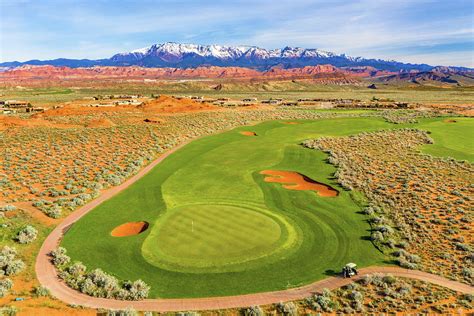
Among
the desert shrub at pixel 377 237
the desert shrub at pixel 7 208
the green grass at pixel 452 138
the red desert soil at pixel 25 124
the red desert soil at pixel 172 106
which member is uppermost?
the red desert soil at pixel 172 106

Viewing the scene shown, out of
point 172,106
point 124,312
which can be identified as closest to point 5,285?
point 124,312

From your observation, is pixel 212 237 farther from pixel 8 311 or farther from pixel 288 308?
pixel 8 311

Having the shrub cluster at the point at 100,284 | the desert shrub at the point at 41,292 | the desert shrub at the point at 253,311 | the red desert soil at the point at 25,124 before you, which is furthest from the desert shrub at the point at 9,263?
the red desert soil at the point at 25,124

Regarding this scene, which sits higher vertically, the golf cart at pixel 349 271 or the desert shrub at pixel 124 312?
the golf cart at pixel 349 271

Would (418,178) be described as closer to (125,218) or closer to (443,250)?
(443,250)

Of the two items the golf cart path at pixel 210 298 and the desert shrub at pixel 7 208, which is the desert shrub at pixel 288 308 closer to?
the golf cart path at pixel 210 298

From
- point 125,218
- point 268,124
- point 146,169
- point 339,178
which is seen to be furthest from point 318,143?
point 125,218
